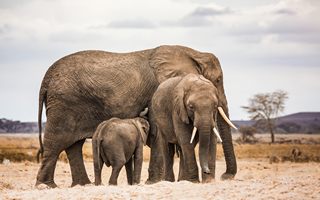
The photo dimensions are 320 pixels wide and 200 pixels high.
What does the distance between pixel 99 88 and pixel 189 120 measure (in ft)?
13.4

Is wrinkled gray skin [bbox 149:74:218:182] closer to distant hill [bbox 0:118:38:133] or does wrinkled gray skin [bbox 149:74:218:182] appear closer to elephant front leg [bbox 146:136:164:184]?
elephant front leg [bbox 146:136:164:184]

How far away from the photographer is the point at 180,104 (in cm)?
1599

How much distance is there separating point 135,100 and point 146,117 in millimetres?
533

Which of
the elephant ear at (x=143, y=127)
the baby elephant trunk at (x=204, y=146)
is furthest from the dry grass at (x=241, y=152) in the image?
A: the baby elephant trunk at (x=204, y=146)

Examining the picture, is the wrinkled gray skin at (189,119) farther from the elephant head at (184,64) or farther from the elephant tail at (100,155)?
the elephant head at (184,64)

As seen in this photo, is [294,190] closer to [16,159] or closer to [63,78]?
[63,78]

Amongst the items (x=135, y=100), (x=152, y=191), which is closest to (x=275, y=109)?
(x=135, y=100)

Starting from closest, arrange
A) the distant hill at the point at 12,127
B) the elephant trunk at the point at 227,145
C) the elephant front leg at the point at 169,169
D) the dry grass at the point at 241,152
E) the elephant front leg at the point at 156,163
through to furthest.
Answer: the elephant front leg at the point at 169,169 → the elephant trunk at the point at 227,145 → the elephant front leg at the point at 156,163 → the dry grass at the point at 241,152 → the distant hill at the point at 12,127

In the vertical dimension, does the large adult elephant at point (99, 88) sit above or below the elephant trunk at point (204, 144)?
above

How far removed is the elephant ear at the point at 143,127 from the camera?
18047 mm

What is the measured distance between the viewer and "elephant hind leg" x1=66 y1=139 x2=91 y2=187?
65.3 feet

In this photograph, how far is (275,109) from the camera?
7988 centimetres

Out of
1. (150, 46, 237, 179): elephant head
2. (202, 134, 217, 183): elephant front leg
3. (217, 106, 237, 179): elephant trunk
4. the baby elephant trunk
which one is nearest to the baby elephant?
(217, 106, 237, 179): elephant trunk

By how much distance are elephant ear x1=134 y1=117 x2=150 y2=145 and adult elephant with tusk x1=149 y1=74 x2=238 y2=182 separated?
0.54 metres
